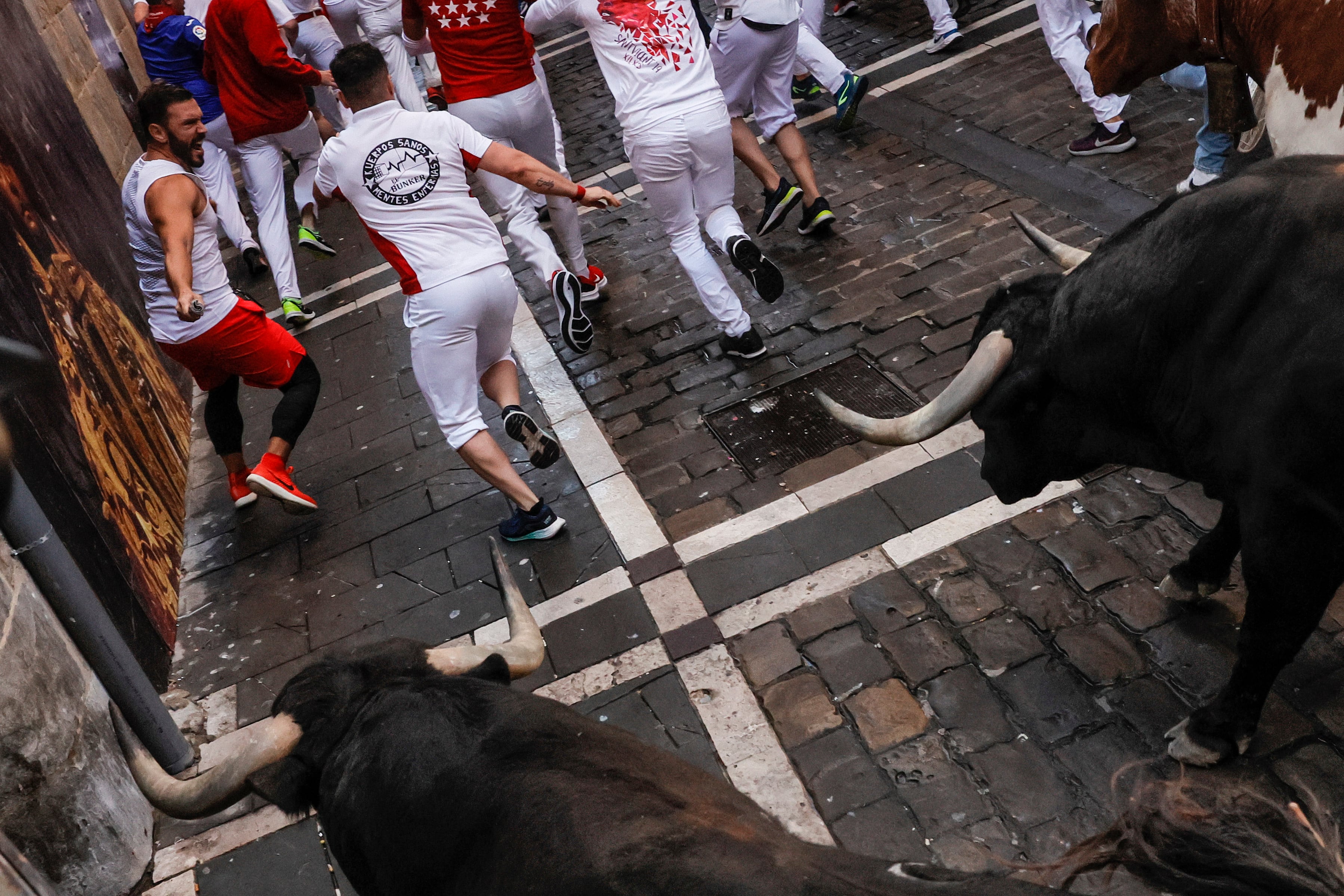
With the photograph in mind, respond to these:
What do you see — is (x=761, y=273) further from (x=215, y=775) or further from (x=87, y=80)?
(x=87, y=80)

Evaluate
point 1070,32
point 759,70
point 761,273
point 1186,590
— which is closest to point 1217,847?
point 1186,590

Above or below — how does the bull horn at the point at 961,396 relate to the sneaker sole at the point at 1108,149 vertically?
above

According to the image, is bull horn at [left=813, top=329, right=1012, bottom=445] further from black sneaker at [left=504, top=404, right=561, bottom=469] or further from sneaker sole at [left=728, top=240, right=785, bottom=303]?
sneaker sole at [left=728, top=240, right=785, bottom=303]

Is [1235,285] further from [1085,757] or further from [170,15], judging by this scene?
[170,15]

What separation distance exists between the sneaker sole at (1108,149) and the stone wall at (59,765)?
22.4ft

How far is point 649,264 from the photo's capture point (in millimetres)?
8172

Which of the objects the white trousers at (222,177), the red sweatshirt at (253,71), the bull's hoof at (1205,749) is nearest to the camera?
the bull's hoof at (1205,749)

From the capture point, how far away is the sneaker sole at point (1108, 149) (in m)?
7.60

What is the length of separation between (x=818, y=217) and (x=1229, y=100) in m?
2.91

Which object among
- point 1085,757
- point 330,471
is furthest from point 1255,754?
point 330,471

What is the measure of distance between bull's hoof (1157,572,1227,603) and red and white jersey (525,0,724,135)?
3524 millimetres

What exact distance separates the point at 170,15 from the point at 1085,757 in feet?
29.6

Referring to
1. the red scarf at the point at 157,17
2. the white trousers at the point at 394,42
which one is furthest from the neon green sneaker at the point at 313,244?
the red scarf at the point at 157,17

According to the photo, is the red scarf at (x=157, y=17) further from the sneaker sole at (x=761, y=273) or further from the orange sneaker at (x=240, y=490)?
the sneaker sole at (x=761, y=273)
